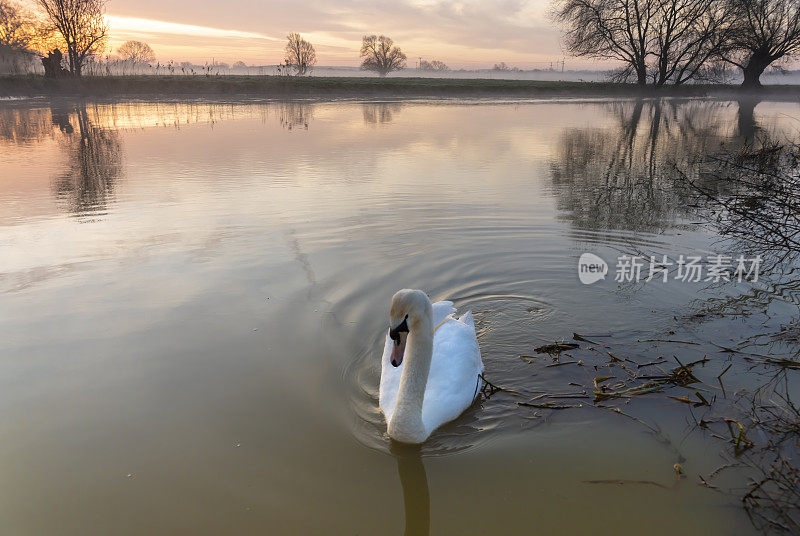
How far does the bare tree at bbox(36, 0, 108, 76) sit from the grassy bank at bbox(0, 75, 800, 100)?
16.0 ft

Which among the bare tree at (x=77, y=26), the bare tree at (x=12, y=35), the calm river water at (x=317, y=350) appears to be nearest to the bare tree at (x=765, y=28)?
the calm river water at (x=317, y=350)

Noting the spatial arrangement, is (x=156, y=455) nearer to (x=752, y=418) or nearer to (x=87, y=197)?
(x=752, y=418)

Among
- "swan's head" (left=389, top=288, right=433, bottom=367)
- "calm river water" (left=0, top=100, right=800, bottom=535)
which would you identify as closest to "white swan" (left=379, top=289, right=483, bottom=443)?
"swan's head" (left=389, top=288, right=433, bottom=367)

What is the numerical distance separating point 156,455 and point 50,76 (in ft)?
155

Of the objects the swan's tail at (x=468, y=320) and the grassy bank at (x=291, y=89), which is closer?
the swan's tail at (x=468, y=320)

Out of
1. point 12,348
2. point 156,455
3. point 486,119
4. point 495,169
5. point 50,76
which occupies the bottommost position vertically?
point 156,455

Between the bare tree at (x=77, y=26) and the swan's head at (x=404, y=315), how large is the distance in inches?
2063

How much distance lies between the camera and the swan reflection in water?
329cm

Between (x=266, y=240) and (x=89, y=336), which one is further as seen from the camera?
(x=266, y=240)

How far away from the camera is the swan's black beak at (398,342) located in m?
3.56

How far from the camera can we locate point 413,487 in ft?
11.8

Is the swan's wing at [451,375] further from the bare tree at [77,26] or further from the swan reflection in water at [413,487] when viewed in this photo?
the bare tree at [77,26]

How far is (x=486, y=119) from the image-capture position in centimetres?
2736

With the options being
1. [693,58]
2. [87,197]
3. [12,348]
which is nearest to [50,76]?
[87,197]
